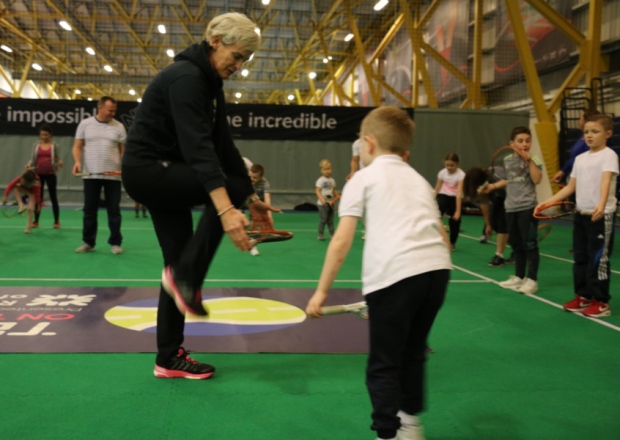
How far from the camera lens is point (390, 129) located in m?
2.18

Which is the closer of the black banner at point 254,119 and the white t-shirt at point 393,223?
the white t-shirt at point 393,223

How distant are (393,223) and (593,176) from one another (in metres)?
3.02

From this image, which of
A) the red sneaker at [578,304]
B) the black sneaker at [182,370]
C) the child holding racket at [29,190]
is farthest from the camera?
the child holding racket at [29,190]

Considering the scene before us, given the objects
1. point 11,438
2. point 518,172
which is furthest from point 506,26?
point 11,438

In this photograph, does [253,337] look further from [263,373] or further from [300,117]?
[300,117]

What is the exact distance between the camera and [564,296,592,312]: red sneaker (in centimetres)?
471

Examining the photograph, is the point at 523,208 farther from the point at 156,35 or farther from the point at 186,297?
the point at 156,35

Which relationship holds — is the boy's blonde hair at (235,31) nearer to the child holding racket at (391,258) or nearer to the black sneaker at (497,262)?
the child holding racket at (391,258)

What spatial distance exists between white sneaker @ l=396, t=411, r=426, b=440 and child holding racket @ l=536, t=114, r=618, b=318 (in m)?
2.81

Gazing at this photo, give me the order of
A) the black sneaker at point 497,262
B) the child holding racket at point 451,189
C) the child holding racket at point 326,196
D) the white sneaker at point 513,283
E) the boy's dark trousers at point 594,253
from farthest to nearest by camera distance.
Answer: the child holding racket at point 326,196 → the child holding racket at point 451,189 → the black sneaker at point 497,262 → the white sneaker at point 513,283 → the boy's dark trousers at point 594,253

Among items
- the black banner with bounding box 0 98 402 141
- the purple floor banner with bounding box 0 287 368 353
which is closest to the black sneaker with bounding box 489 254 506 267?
the purple floor banner with bounding box 0 287 368 353

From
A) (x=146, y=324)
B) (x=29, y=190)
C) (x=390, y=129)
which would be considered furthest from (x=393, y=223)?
(x=29, y=190)

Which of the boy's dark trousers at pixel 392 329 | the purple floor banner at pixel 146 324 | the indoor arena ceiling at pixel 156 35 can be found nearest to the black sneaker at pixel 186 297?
the boy's dark trousers at pixel 392 329

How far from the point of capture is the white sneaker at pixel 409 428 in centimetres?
221
